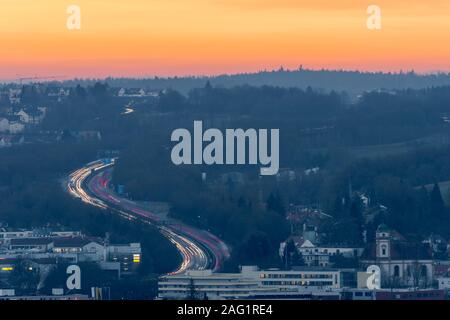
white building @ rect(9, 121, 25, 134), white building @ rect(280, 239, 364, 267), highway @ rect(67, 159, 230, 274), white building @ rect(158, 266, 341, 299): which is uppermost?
white building @ rect(9, 121, 25, 134)

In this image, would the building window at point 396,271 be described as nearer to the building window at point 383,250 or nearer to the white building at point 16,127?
the building window at point 383,250

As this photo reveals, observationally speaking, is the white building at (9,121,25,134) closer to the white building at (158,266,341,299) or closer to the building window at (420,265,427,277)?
the white building at (158,266,341,299)

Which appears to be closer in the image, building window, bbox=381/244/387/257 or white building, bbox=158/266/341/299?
white building, bbox=158/266/341/299

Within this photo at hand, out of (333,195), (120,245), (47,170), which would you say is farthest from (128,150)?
(120,245)

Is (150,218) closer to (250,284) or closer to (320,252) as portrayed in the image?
(320,252)

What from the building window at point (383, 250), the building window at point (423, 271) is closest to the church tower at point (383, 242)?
the building window at point (383, 250)

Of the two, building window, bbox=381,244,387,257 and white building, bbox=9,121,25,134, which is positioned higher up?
white building, bbox=9,121,25,134

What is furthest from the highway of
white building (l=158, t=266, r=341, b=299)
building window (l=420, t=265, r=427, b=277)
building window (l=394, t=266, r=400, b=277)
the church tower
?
building window (l=420, t=265, r=427, b=277)
